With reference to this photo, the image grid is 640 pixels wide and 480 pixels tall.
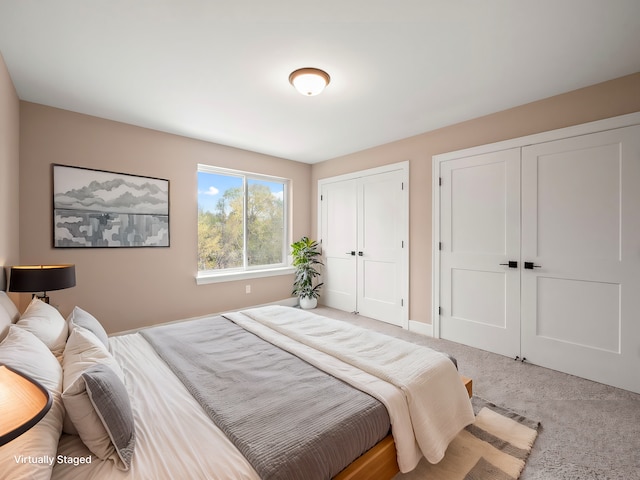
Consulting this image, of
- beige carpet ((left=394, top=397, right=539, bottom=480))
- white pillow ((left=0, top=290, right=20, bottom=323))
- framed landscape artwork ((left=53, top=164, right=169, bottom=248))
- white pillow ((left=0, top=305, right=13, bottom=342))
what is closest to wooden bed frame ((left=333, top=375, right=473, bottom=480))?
beige carpet ((left=394, top=397, right=539, bottom=480))

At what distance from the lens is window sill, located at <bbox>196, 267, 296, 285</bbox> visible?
3.99 m

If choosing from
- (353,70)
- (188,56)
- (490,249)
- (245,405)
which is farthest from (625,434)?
(188,56)

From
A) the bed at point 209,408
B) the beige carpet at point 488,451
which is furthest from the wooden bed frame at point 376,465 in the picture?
the beige carpet at point 488,451

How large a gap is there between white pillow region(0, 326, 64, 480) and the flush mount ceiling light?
7.50 feet

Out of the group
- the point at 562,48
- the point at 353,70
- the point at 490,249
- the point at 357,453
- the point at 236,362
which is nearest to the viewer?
the point at 357,453

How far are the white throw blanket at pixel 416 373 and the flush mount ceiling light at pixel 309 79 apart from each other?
1.91m

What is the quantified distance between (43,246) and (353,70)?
335cm

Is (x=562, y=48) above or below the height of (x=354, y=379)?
above

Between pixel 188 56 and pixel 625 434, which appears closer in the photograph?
pixel 625 434

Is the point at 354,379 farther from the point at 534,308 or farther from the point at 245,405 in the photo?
the point at 534,308

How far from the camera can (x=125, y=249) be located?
3.36 meters

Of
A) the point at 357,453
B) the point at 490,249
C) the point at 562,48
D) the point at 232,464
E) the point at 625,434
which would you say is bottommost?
the point at 625,434

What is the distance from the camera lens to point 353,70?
7.55 ft

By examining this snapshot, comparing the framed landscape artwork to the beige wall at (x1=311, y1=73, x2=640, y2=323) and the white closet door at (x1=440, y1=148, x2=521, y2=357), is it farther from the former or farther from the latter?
the white closet door at (x1=440, y1=148, x2=521, y2=357)
